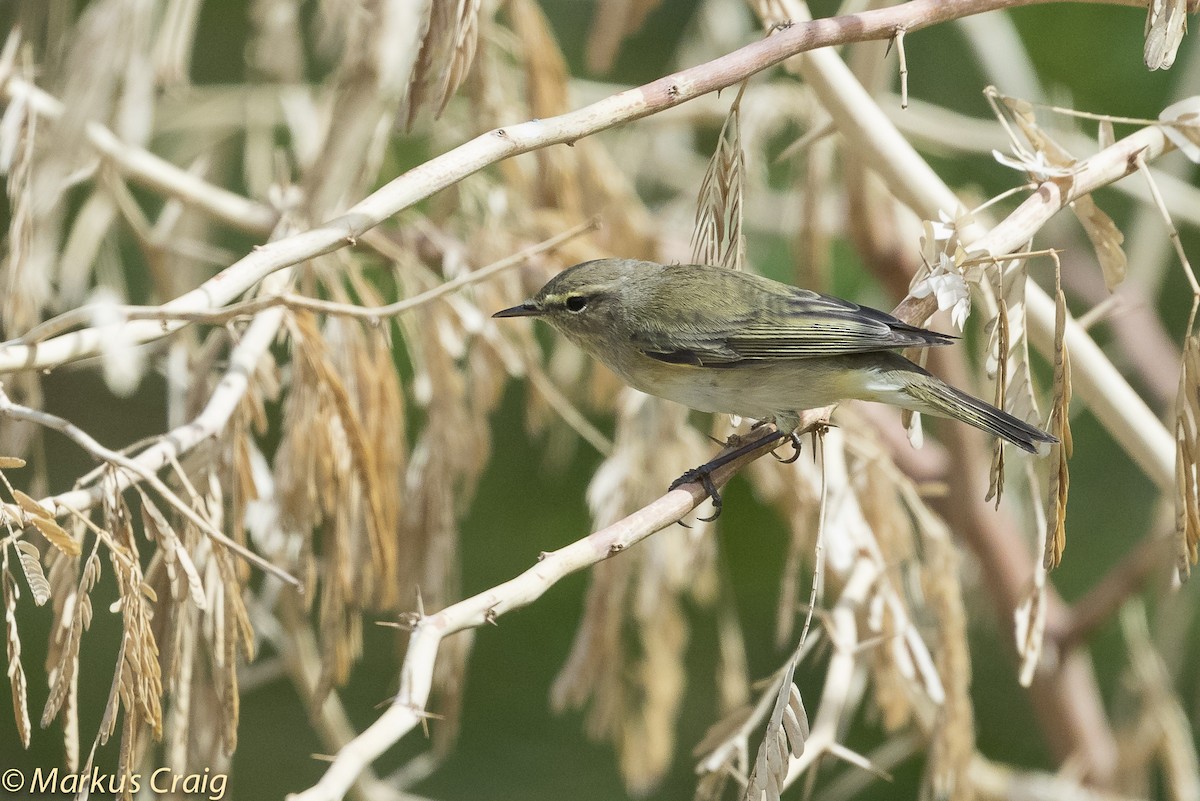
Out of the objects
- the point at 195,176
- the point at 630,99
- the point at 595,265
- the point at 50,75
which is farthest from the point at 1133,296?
the point at 50,75

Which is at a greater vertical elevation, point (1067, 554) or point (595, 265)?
point (595, 265)

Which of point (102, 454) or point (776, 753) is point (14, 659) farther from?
point (776, 753)

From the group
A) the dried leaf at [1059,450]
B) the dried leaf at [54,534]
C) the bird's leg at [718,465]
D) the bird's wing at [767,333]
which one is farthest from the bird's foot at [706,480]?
the dried leaf at [54,534]

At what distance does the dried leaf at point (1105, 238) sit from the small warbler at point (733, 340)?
319 mm

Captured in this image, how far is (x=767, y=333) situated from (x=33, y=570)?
4.58 feet

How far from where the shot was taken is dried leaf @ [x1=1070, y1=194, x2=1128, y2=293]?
5.56 ft

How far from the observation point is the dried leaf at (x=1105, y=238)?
1695 mm

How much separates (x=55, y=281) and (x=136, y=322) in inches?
66.6

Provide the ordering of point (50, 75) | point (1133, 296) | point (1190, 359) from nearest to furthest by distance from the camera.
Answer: point (1190, 359) < point (50, 75) < point (1133, 296)

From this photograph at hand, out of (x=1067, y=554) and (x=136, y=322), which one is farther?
(x=1067, y=554)

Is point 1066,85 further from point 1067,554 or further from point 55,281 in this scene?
point 55,281

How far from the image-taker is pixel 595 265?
2342 mm

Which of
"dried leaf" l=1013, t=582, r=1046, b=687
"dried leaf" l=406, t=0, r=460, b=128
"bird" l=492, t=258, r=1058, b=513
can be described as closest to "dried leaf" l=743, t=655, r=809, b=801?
"dried leaf" l=1013, t=582, r=1046, b=687

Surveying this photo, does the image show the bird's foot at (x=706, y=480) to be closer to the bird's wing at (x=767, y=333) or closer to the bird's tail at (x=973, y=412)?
the bird's wing at (x=767, y=333)
